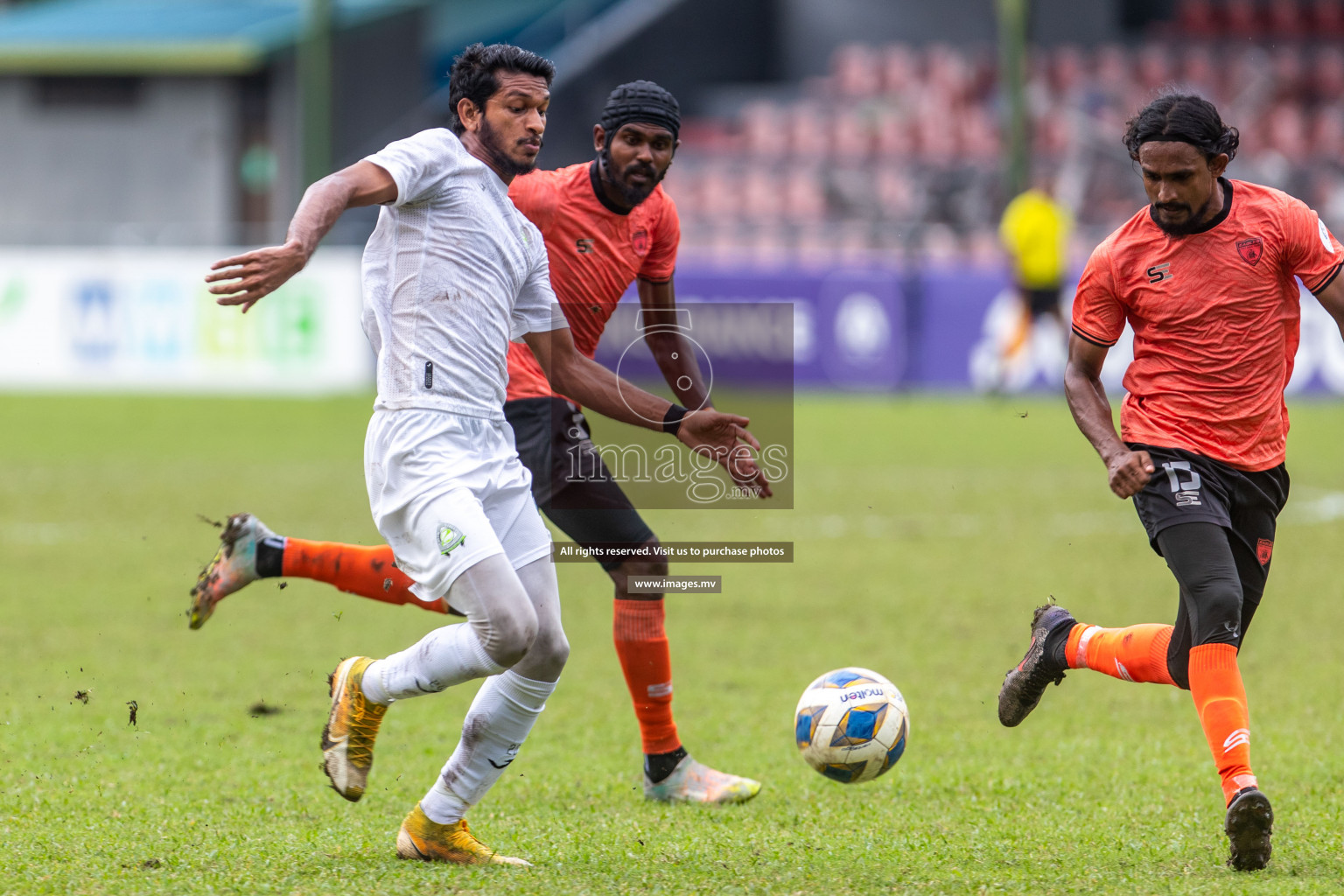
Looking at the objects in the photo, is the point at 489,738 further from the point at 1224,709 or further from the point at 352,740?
the point at 1224,709

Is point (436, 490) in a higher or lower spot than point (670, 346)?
lower

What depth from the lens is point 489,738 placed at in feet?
14.7

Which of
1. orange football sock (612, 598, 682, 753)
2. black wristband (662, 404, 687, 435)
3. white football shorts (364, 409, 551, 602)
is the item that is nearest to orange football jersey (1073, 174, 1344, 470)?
black wristband (662, 404, 687, 435)

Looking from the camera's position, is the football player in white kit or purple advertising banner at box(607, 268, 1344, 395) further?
purple advertising banner at box(607, 268, 1344, 395)

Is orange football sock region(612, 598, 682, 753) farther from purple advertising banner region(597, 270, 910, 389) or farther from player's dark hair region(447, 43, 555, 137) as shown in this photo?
purple advertising banner region(597, 270, 910, 389)

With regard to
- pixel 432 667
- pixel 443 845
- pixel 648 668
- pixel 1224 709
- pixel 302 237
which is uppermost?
pixel 302 237

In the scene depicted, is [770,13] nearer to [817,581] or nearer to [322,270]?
[322,270]

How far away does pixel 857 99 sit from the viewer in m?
28.2

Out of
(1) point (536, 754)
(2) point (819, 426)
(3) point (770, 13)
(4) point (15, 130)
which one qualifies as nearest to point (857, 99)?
(3) point (770, 13)

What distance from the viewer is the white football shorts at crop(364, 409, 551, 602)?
13.9 ft

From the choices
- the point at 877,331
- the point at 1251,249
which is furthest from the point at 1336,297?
the point at 877,331

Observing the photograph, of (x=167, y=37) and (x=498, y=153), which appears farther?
(x=167, y=37)

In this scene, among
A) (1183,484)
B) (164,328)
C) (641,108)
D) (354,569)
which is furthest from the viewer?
(164,328)

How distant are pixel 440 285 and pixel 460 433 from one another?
387 millimetres
